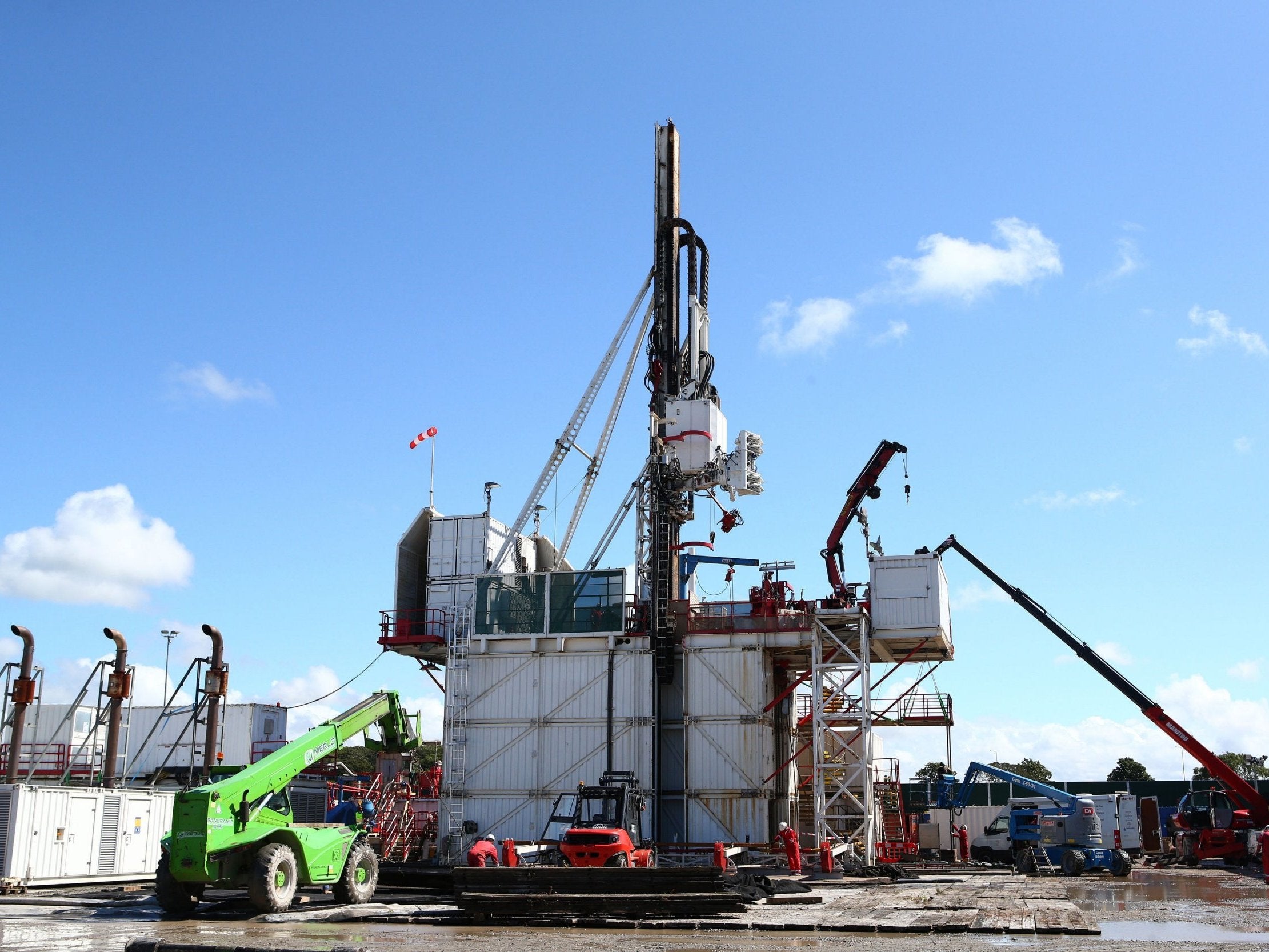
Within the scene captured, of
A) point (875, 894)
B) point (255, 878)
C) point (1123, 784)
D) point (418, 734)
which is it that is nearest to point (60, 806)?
point (418, 734)

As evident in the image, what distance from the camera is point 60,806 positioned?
30.3 metres

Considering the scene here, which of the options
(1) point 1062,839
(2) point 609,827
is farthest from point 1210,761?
(2) point 609,827

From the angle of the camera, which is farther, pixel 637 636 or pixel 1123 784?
pixel 1123 784

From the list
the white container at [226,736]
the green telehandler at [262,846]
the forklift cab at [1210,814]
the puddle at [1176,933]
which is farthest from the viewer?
the white container at [226,736]

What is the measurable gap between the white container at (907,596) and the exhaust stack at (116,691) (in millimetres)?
23293

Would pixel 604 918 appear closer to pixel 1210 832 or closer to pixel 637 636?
pixel 637 636

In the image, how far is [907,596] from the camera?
3641cm

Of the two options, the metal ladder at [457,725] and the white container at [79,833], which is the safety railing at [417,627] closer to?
the metal ladder at [457,725]

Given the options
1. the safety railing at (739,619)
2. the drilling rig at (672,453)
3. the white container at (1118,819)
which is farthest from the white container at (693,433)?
the white container at (1118,819)

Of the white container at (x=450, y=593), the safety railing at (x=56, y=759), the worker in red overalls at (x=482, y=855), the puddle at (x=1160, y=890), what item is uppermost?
the white container at (x=450, y=593)

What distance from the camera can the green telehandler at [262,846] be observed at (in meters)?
20.8

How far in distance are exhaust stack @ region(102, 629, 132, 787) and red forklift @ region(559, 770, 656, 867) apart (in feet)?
49.5

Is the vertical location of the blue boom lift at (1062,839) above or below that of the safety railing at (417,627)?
below

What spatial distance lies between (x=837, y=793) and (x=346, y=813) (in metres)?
14.0
